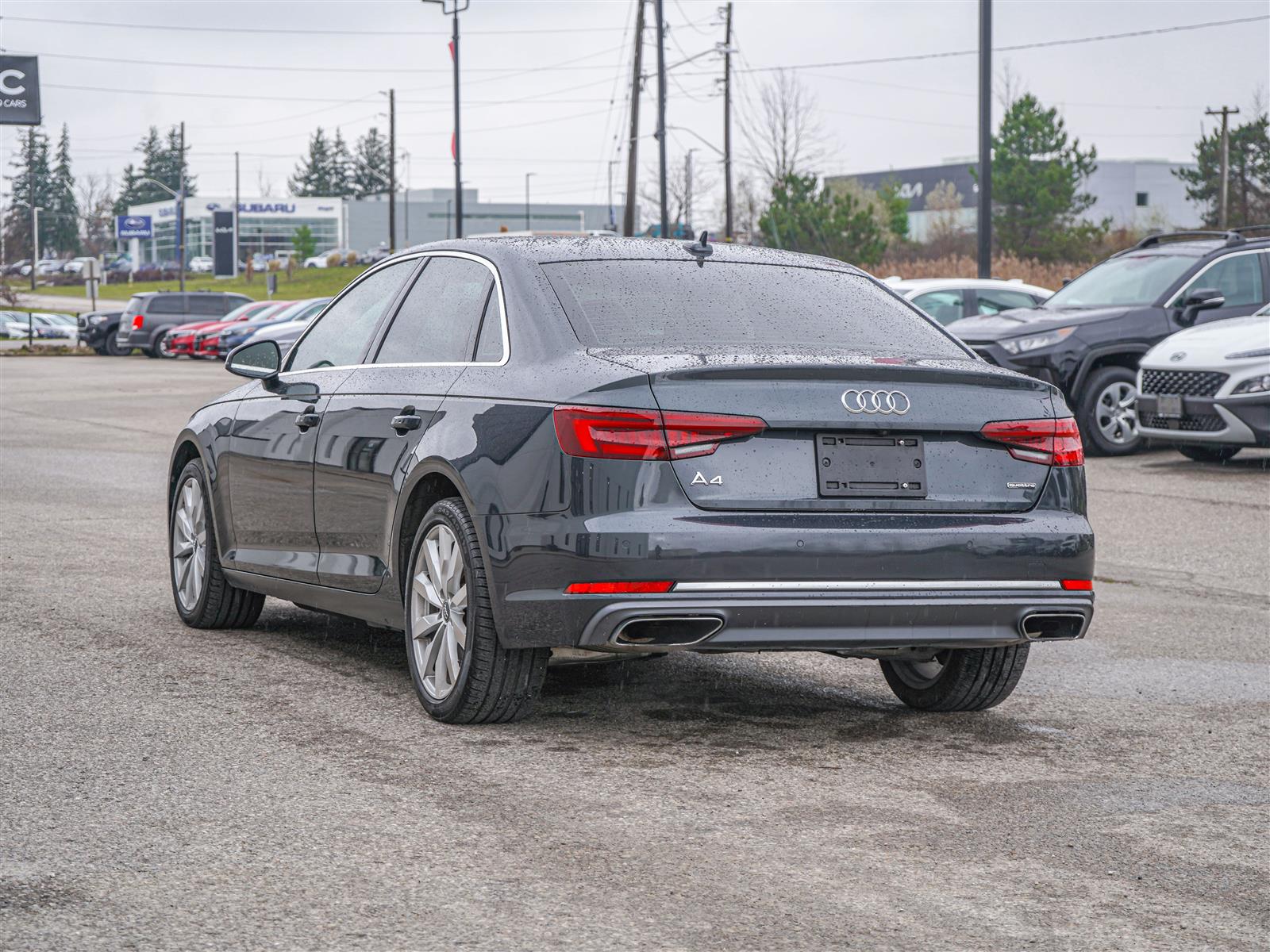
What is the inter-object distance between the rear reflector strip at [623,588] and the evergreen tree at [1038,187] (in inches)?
2923

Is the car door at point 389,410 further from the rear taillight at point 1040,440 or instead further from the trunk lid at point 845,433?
the rear taillight at point 1040,440

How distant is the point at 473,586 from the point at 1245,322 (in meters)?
11.6

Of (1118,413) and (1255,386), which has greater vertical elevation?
(1255,386)

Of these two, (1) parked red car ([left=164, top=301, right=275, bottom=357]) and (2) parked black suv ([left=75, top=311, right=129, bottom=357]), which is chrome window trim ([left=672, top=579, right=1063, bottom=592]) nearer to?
(1) parked red car ([left=164, top=301, right=275, bottom=357])

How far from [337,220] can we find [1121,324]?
145465 millimetres

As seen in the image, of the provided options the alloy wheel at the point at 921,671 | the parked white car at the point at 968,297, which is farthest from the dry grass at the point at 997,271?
the alloy wheel at the point at 921,671

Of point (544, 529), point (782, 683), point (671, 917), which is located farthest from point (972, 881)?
point (782, 683)

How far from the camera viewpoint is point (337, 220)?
516 feet

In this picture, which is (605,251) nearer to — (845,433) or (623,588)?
(845,433)

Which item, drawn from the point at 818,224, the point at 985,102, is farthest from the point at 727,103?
the point at 985,102

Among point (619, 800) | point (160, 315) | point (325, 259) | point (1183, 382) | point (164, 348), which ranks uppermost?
point (325, 259)

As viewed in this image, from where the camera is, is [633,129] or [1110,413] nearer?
[1110,413]

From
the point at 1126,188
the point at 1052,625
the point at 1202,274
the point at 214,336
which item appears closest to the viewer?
the point at 1052,625

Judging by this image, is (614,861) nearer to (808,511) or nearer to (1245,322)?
(808,511)
